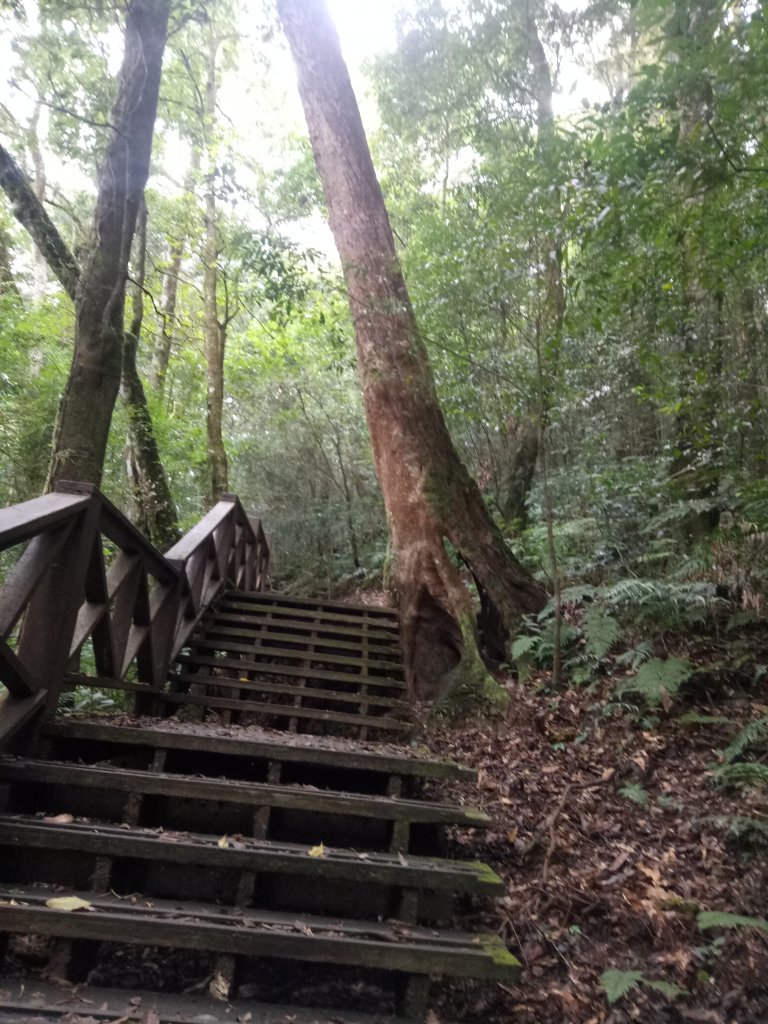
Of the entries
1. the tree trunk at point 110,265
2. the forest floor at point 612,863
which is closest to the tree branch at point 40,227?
the tree trunk at point 110,265

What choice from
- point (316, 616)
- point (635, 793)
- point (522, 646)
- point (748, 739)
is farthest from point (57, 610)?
point (316, 616)

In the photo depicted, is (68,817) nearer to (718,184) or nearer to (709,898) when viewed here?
(709,898)

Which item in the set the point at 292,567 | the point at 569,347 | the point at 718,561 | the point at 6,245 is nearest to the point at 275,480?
the point at 292,567

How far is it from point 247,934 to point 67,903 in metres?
0.58

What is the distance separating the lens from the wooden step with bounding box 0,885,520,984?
77.4 inches

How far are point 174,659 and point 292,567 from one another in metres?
8.40

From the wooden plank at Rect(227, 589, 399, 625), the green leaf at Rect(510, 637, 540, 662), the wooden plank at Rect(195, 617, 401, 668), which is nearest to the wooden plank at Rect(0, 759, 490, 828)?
the green leaf at Rect(510, 637, 540, 662)

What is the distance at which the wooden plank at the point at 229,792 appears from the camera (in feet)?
8.50

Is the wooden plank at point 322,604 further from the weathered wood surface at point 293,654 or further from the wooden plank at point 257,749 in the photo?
the wooden plank at point 257,749

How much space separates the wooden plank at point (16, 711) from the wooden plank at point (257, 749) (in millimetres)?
183

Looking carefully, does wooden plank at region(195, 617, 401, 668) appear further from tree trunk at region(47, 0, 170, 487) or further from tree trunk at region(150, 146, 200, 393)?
tree trunk at region(150, 146, 200, 393)

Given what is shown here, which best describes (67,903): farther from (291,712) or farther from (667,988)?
(291,712)

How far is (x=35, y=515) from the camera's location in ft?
8.64

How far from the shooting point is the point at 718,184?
157 inches
